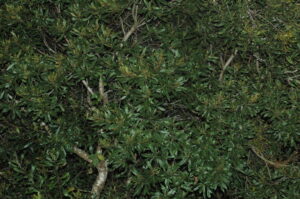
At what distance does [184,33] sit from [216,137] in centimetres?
154

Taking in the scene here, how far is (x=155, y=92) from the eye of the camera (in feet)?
15.1

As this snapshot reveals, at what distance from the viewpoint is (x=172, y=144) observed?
4.60m

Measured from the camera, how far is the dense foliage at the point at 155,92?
4609 millimetres

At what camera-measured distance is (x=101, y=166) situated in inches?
244

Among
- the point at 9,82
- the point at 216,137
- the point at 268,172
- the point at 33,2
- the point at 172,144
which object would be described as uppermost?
the point at 33,2

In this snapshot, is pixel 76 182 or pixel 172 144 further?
pixel 76 182

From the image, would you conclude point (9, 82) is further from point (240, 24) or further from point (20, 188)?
point (240, 24)

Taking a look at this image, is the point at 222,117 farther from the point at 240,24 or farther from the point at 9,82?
the point at 9,82

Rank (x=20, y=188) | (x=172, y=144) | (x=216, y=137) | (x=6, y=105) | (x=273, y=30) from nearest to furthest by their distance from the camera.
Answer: (x=172, y=144), (x=6, y=105), (x=216, y=137), (x=273, y=30), (x=20, y=188)

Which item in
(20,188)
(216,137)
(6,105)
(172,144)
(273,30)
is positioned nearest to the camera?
(172,144)

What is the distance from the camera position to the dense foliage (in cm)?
461

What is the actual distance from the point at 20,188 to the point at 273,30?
4.50 metres

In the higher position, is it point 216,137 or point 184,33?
point 184,33

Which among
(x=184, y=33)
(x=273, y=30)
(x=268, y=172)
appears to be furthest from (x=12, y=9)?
(x=268, y=172)
